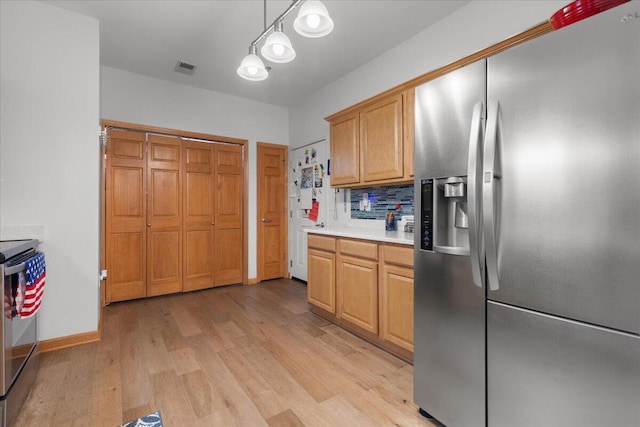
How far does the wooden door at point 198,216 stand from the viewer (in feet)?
13.6

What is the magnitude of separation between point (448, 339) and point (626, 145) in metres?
1.07

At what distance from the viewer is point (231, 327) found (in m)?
2.92

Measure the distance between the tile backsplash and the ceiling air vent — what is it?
2446mm

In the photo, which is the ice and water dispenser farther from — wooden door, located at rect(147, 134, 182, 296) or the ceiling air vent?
wooden door, located at rect(147, 134, 182, 296)

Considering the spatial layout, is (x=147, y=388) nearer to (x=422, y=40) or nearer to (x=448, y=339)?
(x=448, y=339)

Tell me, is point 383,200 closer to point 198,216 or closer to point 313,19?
point 313,19

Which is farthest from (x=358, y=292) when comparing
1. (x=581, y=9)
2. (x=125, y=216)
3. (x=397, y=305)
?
(x=125, y=216)

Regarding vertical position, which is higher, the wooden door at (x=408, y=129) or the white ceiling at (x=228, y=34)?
the white ceiling at (x=228, y=34)

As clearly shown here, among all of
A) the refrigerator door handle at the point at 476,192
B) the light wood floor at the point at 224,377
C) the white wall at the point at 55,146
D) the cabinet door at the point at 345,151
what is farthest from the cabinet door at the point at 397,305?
the white wall at the point at 55,146

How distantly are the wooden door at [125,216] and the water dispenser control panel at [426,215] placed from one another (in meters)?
3.58

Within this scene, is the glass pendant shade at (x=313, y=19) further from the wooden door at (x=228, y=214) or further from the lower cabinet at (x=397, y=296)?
the wooden door at (x=228, y=214)

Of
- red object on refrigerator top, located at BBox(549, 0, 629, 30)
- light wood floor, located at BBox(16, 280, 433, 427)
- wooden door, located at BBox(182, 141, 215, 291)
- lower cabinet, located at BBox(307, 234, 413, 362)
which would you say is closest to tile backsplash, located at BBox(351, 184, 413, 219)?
lower cabinet, located at BBox(307, 234, 413, 362)

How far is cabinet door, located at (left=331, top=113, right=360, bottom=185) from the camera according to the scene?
3150 mm

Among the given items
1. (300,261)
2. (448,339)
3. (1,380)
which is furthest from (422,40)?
(1,380)
